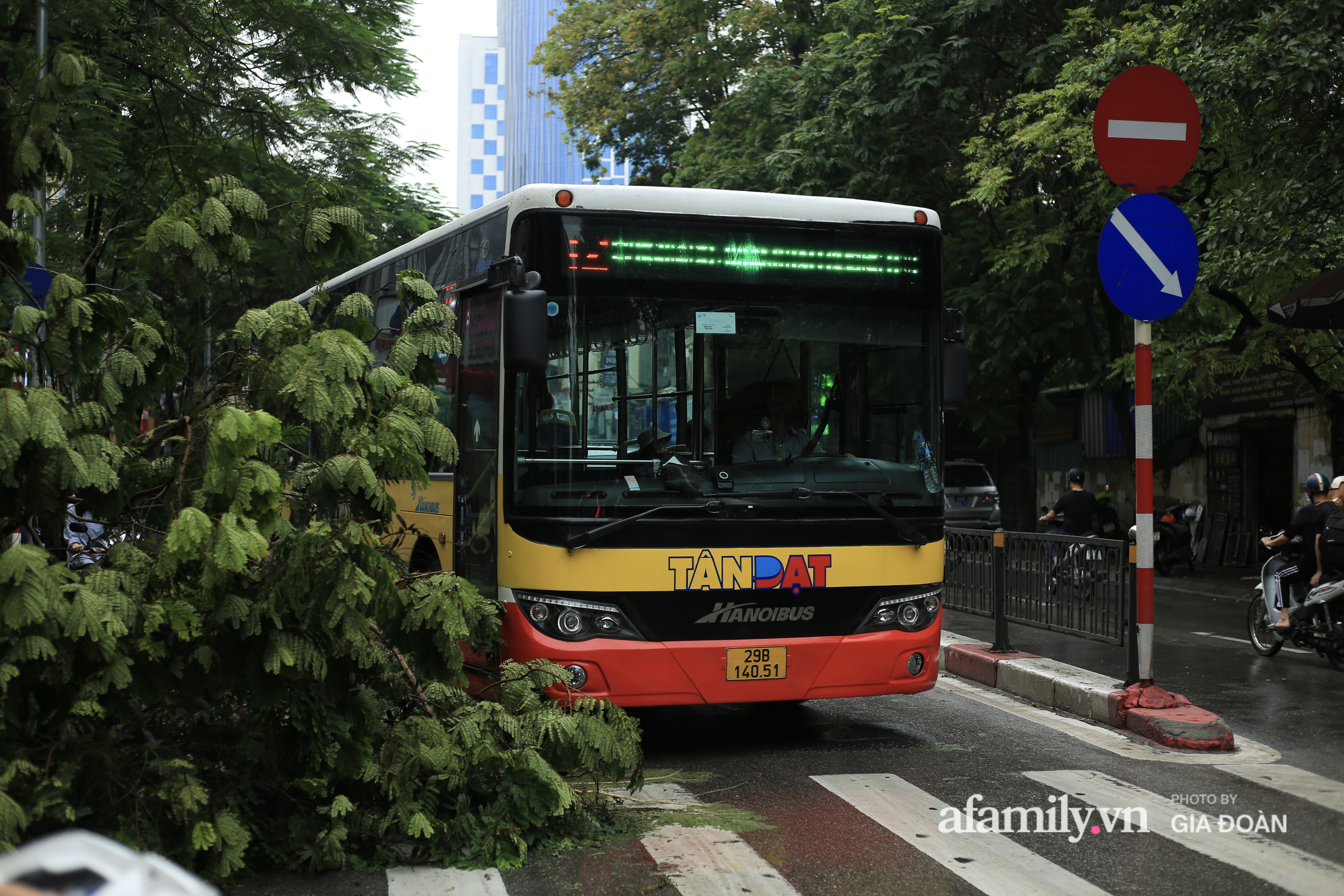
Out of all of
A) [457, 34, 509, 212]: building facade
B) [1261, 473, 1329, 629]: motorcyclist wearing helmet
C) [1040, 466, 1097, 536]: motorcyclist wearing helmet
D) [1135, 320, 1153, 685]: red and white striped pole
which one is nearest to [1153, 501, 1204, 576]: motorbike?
[1040, 466, 1097, 536]: motorcyclist wearing helmet

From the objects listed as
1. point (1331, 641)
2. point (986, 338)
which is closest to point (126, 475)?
point (1331, 641)

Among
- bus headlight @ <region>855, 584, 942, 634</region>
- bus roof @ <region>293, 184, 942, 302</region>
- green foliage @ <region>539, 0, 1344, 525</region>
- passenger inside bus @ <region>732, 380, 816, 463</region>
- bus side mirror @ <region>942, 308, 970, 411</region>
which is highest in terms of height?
green foliage @ <region>539, 0, 1344, 525</region>

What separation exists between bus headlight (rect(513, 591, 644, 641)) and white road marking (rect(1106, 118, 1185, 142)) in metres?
4.43

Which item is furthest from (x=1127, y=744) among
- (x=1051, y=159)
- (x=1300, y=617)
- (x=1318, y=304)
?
(x=1051, y=159)

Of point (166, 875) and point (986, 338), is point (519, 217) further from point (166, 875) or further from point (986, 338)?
point (986, 338)

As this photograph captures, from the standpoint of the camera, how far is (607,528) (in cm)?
669

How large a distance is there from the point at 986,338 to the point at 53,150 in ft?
49.8

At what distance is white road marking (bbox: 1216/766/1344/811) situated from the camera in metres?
6.25

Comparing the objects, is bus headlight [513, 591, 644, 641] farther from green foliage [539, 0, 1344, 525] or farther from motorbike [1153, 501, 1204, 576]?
motorbike [1153, 501, 1204, 576]

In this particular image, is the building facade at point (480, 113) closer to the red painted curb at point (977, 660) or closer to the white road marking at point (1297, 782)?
the red painted curb at point (977, 660)

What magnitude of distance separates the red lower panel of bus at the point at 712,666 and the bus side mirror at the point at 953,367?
4.52 feet

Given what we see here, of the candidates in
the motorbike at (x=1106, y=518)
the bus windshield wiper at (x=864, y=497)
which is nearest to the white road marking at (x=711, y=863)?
the bus windshield wiper at (x=864, y=497)

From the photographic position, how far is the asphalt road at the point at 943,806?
482cm

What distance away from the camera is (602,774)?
572 cm
